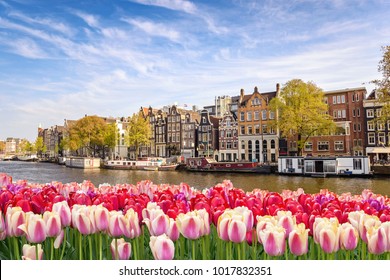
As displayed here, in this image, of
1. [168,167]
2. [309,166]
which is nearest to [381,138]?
[309,166]

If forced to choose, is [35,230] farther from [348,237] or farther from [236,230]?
[348,237]

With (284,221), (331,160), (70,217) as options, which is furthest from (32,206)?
(331,160)

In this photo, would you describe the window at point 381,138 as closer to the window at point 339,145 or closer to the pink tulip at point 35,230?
the window at point 339,145

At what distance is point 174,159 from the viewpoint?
56.9 metres

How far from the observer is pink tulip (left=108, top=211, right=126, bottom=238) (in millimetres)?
2139

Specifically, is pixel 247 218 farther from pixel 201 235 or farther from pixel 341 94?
pixel 341 94

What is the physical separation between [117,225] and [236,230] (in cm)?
69

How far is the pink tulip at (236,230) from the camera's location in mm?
1953

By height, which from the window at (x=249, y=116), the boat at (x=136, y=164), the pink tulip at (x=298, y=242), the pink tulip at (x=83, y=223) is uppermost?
the window at (x=249, y=116)

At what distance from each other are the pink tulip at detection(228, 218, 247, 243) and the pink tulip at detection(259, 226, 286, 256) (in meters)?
0.10

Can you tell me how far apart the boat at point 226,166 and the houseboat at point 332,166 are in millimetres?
3814

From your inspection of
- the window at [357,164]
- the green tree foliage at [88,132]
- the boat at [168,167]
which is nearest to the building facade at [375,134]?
the window at [357,164]

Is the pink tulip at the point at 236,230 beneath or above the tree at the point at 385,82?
beneath

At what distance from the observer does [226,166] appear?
134ft
